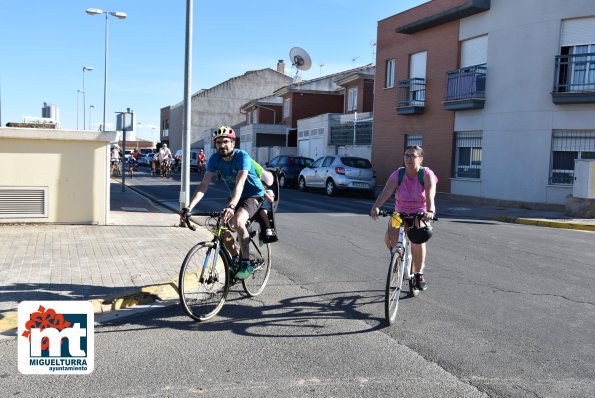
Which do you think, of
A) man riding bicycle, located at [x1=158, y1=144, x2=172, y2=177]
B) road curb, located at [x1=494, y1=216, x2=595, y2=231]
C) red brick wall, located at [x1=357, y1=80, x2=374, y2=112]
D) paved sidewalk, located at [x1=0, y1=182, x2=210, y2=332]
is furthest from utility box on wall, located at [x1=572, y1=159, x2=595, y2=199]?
man riding bicycle, located at [x1=158, y1=144, x2=172, y2=177]

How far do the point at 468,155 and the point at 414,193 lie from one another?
16540 millimetres

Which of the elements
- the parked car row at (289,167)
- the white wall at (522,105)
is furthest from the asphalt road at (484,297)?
the parked car row at (289,167)

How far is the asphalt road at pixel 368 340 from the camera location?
395 centimetres

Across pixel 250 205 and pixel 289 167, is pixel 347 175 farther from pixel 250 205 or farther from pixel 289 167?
pixel 250 205

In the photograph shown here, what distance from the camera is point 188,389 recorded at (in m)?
3.82

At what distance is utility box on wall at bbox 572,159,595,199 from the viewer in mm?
15273

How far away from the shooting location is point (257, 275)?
6.54m

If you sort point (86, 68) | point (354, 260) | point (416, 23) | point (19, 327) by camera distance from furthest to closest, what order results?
point (86, 68) < point (416, 23) < point (354, 260) < point (19, 327)

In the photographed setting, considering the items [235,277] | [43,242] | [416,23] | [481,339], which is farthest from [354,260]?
[416,23]

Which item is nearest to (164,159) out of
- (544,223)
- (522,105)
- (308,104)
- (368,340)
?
(308,104)

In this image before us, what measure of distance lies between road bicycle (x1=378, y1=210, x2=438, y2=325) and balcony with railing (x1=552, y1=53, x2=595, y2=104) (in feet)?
45.3

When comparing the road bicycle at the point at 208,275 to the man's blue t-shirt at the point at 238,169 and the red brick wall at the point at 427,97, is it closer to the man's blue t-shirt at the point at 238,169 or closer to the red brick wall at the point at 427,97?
A: the man's blue t-shirt at the point at 238,169

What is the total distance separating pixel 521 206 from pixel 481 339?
1489 centimetres

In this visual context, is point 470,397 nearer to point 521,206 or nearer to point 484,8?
point 521,206
